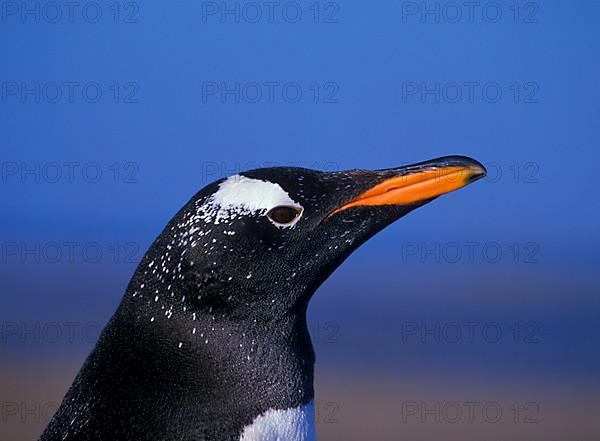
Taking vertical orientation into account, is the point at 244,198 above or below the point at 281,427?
above

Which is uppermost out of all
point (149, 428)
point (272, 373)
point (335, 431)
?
point (335, 431)

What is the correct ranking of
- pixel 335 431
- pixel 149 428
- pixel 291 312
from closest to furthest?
pixel 149 428 < pixel 291 312 < pixel 335 431

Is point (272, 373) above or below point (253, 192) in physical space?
below

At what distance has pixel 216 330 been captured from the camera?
1.77 m

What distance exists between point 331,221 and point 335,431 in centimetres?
422

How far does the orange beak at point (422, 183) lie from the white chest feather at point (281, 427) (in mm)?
399

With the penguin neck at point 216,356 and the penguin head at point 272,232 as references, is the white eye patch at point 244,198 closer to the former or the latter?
the penguin head at point 272,232

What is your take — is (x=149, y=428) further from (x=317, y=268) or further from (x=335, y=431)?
(x=335, y=431)

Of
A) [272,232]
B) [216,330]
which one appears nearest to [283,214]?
[272,232]

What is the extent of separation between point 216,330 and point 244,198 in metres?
0.25

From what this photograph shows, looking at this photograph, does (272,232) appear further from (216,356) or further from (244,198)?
(216,356)

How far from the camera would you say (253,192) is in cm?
176

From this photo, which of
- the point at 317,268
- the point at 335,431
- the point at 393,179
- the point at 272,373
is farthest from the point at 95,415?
the point at 335,431

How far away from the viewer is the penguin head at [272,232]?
5.74 feet
